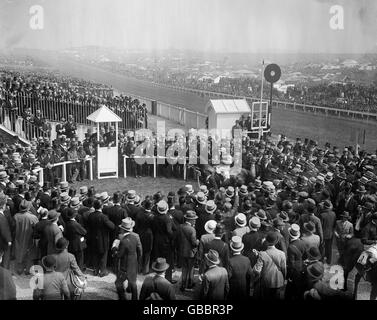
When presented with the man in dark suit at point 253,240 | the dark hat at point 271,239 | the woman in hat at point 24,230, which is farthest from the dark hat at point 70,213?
the dark hat at point 271,239

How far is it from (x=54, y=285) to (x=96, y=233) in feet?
6.91

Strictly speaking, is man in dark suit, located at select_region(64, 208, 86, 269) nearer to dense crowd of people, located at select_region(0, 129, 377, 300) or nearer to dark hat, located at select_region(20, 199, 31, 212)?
dense crowd of people, located at select_region(0, 129, 377, 300)

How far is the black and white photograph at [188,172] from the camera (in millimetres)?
6547

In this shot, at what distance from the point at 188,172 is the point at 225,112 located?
14.9ft

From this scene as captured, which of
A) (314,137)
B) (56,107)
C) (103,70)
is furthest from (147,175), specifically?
(103,70)

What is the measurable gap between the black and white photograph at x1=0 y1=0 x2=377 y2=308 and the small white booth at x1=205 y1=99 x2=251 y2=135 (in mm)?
72

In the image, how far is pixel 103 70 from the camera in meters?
35.6

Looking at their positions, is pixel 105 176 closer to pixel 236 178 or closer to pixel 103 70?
pixel 236 178

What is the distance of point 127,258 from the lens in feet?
22.0

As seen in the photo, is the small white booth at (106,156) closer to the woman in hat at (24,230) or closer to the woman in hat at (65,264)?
the woman in hat at (24,230)

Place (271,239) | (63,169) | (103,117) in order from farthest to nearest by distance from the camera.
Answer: (103,117)
(63,169)
(271,239)

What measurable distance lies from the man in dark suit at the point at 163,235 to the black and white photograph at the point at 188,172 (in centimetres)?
2

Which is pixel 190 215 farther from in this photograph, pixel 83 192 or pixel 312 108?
pixel 312 108

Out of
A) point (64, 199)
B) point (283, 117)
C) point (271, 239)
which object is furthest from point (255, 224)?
point (283, 117)
